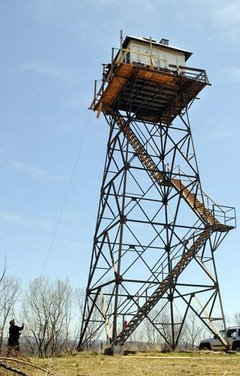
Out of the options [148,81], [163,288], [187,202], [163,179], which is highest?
[148,81]

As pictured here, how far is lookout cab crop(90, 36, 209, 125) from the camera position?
2608cm

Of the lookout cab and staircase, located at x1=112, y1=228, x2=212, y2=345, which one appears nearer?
staircase, located at x1=112, y1=228, x2=212, y2=345

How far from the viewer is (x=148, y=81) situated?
1046 inches

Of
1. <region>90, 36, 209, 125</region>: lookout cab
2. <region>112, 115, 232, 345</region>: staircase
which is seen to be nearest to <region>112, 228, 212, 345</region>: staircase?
<region>112, 115, 232, 345</region>: staircase

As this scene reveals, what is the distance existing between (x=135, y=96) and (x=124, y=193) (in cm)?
728

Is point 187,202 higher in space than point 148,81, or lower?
lower

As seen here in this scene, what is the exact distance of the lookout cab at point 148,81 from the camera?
85.6 feet

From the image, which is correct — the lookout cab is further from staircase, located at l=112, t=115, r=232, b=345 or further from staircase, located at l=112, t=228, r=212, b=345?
staircase, located at l=112, t=228, r=212, b=345

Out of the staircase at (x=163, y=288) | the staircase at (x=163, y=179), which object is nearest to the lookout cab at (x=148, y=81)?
the staircase at (x=163, y=179)

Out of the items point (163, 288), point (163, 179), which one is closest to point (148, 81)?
point (163, 179)

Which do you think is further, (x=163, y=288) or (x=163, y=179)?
(x=163, y=179)

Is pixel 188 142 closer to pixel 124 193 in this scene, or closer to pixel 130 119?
pixel 130 119

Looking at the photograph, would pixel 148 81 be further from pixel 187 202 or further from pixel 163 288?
pixel 163 288

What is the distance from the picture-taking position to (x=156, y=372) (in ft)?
44.5
